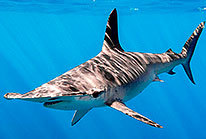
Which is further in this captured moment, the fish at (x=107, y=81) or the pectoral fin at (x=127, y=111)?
the pectoral fin at (x=127, y=111)

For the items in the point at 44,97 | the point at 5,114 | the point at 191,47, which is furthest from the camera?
the point at 5,114

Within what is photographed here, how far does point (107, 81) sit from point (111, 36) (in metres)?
1.72

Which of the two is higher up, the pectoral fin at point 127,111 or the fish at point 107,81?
the fish at point 107,81

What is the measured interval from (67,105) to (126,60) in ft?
7.15

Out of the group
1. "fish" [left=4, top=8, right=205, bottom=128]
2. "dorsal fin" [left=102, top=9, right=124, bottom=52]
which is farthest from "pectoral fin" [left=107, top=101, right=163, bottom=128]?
"dorsal fin" [left=102, top=9, right=124, bottom=52]

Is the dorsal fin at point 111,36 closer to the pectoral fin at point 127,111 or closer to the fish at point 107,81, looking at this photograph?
the fish at point 107,81

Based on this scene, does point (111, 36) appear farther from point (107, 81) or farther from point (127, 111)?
point (127, 111)

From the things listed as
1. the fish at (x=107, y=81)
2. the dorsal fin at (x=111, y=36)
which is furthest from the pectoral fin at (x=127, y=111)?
the dorsal fin at (x=111, y=36)

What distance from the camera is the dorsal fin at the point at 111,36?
4914mm

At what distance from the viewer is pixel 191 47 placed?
21.5ft

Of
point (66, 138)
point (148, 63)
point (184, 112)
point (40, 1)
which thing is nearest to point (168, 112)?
point (184, 112)

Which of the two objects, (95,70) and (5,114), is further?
(5,114)

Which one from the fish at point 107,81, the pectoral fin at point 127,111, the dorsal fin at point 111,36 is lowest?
the pectoral fin at point 127,111

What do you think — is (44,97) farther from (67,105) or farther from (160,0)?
(160,0)
